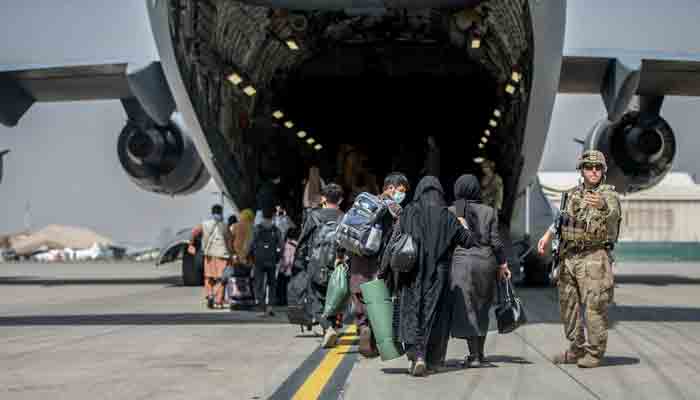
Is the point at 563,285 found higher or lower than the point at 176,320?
higher

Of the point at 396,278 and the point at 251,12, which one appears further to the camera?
the point at 251,12

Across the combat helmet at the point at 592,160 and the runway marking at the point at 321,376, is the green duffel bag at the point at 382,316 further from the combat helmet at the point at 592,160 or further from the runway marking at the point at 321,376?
the combat helmet at the point at 592,160

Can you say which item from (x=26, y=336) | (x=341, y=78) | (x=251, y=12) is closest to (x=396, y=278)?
(x=26, y=336)

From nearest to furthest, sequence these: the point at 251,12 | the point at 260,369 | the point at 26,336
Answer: the point at 260,369
the point at 26,336
the point at 251,12

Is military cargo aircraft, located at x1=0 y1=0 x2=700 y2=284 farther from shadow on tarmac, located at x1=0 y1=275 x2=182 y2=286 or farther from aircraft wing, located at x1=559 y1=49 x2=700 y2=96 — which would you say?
shadow on tarmac, located at x1=0 y1=275 x2=182 y2=286

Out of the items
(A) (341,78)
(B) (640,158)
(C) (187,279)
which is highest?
(A) (341,78)

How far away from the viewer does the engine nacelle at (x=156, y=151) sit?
19984 millimetres

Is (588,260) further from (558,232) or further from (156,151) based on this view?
(156,151)

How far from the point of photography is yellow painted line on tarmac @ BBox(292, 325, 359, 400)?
712cm

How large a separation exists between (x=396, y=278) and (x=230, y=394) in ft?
5.91

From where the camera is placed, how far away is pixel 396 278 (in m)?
8.35

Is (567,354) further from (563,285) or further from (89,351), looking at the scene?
(89,351)

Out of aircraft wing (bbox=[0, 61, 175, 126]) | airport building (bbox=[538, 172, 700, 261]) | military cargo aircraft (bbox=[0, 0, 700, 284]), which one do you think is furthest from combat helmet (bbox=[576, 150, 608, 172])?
airport building (bbox=[538, 172, 700, 261])

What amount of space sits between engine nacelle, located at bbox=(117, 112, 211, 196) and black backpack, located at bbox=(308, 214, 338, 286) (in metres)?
9.49
